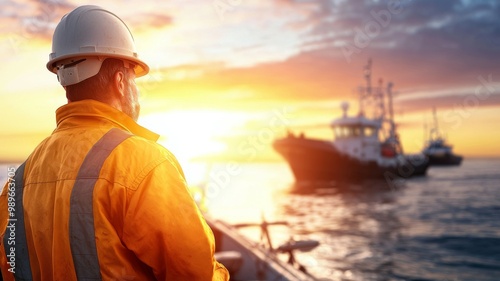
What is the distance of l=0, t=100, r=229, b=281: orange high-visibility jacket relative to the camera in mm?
1531

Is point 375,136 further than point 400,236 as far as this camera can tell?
Yes

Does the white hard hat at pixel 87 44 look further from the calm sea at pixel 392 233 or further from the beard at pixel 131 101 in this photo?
the calm sea at pixel 392 233

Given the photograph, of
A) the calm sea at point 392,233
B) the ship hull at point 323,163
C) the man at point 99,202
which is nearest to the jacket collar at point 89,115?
the man at point 99,202

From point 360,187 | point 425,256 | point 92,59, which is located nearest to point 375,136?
point 360,187

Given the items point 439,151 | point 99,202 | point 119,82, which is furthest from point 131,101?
point 439,151

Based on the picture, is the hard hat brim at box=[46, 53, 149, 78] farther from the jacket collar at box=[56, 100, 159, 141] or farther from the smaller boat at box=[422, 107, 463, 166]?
the smaller boat at box=[422, 107, 463, 166]

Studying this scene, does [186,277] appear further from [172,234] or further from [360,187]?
[360,187]

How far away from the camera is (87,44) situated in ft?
6.16

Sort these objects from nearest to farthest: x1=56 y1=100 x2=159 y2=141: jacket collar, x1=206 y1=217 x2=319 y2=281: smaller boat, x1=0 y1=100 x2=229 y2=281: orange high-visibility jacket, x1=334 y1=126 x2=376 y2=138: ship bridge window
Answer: x1=0 y1=100 x2=229 y2=281: orange high-visibility jacket → x1=56 y1=100 x2=159 y2=141: jacket collar → x1=206 y1=217 x2=319 y2=281: smaller boat → x1=334 y1=126 x2=376 y2=138: ship bridge window

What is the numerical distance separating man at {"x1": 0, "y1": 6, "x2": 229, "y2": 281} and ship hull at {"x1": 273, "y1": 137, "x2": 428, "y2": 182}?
49.4 meters

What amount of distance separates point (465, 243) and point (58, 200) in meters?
20.3

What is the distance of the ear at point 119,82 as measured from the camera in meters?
1.86

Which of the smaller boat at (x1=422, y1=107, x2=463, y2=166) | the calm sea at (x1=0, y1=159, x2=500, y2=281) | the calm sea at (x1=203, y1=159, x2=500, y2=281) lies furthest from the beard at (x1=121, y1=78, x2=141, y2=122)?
the smaller boat at (x1=422, y1=107, x2=463, y2=166)

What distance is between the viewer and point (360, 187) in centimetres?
4675
